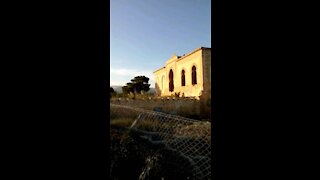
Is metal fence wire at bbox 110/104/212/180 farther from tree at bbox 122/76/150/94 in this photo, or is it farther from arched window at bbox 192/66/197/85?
tree at bbox 122/76/150/94

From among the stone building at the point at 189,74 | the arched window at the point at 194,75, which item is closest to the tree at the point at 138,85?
the stone building at the point at 189,74

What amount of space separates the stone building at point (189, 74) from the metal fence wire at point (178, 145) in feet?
16.5

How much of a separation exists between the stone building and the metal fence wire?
5.03 metres

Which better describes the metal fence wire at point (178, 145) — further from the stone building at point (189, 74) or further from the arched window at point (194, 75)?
the arched window at point (194, 75)

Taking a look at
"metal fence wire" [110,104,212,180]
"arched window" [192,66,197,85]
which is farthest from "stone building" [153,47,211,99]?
"metal fence wire" [110,104,212,180]

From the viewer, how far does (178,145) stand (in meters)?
4.63

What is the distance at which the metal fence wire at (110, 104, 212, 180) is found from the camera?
3.73 meters

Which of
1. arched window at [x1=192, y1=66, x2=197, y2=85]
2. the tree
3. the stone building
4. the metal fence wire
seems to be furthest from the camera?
the tree

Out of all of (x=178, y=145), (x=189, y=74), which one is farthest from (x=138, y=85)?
(x=178, y=145)

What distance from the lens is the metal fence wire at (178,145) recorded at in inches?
147

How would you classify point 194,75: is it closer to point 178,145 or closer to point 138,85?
point 178,145
